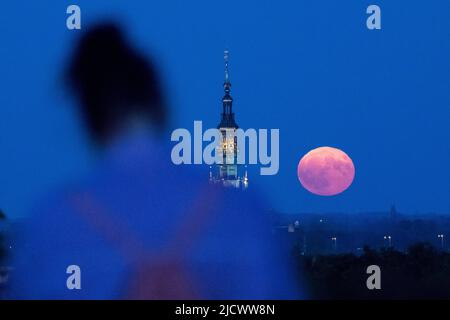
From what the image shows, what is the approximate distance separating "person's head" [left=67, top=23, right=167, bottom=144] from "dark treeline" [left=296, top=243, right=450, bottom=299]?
180 centimetres

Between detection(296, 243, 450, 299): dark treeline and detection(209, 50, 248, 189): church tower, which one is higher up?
detection(209, 50, 248, 189): church tower

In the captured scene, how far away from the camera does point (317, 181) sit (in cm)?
1019

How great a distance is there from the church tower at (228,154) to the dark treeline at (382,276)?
2.79 feet

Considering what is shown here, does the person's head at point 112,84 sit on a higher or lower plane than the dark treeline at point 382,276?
higher

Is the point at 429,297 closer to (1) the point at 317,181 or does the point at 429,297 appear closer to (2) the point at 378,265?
(2) the point at 378,265

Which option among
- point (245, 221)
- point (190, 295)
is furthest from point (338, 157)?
point (190, 295)

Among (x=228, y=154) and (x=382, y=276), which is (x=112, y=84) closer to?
(x=228, y=154)

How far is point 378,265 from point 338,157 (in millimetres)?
955

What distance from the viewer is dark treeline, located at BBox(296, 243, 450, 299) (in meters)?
9.98

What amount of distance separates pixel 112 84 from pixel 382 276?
2.78m

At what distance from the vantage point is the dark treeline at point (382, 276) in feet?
32.7

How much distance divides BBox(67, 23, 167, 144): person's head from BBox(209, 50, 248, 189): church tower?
507mm

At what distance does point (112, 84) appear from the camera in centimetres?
1028
